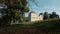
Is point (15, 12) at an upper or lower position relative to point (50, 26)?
upper

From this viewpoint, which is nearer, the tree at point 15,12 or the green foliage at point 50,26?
the green foliage at point 50,26

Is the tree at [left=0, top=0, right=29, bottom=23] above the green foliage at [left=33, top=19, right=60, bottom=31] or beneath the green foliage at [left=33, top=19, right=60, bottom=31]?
above

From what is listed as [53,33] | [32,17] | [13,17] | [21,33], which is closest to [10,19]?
[13,17]

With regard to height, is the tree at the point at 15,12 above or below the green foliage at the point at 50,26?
above

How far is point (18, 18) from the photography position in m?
23.9

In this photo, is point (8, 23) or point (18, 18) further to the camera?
point (8, 23)

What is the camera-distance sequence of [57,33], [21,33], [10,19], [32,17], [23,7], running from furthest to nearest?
[32,17] → [10,19] → [23,7] → [21,33] → [57,33]

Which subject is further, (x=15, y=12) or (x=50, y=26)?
(x=15, y=12)

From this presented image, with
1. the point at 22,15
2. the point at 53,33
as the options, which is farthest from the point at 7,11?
the point at 53,33

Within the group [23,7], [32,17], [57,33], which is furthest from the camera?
[32,17]

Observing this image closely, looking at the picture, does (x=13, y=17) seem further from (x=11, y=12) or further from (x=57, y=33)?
(x=57, y=33)

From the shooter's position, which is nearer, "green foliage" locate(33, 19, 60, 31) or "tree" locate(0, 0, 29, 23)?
"green foliage" locate(33, 19, 60, 31)

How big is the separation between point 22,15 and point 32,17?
23.6 metres

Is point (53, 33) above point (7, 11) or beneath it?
beneath
